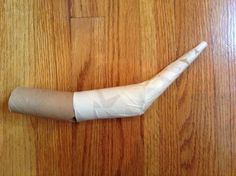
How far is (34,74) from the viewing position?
0.49 meters

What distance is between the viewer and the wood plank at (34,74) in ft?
1.61

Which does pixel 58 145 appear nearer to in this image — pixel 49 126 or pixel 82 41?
pixel 49 126

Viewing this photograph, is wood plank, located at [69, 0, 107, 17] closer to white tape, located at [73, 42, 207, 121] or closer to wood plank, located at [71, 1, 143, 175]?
wood plank, located at [71, 1, 143, 175]

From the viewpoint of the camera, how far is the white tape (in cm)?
44

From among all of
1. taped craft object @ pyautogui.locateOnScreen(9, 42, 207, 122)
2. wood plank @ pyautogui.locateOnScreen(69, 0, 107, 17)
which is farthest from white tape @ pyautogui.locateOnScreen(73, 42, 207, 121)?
wood plank @ pyautogui.locateOnScreen(69, 0, 107, 17)

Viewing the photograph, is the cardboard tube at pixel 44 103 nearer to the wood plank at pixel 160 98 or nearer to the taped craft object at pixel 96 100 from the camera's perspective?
the taped craft object at pixel 96 100

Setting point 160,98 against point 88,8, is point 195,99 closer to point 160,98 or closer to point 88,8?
point 160,98

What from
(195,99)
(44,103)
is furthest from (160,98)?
(44,103)

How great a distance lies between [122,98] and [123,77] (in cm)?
6

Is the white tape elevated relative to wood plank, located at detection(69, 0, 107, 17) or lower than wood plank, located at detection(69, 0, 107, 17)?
lower

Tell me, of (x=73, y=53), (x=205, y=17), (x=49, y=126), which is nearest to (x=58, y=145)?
(x=49, y=126)

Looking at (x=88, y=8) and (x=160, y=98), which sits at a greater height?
(x=88, y=8)

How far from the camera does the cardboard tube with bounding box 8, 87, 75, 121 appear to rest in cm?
44

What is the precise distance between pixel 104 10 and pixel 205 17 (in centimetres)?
17
